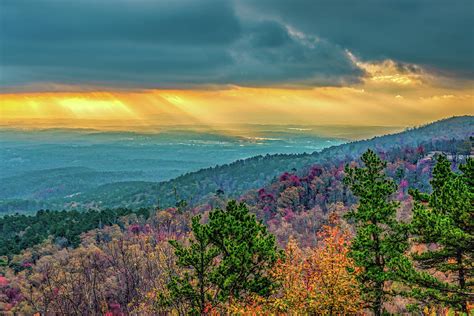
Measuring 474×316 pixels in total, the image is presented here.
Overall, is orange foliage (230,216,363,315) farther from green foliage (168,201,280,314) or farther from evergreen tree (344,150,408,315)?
green foliage (168,201,280,314)

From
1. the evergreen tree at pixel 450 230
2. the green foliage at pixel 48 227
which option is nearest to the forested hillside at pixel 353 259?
the evergreen tree at pixel 450 230

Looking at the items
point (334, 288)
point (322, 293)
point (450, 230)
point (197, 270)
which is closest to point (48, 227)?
point (197, 270)

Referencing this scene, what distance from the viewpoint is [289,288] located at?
95.2ft

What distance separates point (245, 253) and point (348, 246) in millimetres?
6395

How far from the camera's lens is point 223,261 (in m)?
30.2

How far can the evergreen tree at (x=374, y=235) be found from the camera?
91.6 ft

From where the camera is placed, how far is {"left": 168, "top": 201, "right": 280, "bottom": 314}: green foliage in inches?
1176

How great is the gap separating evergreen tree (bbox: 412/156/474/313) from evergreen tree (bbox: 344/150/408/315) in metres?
4.11

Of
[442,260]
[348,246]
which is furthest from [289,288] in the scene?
[442,260]

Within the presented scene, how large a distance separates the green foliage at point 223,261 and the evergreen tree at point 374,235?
5.85m

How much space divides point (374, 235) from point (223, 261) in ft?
30.1

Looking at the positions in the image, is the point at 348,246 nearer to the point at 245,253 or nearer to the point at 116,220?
the point at 245,253

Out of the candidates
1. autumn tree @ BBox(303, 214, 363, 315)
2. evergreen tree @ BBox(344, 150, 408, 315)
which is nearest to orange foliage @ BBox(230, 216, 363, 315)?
autumn tree @ BBox(303, 214, 363, 315)

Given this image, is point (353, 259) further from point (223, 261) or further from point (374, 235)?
point (223, 261)
